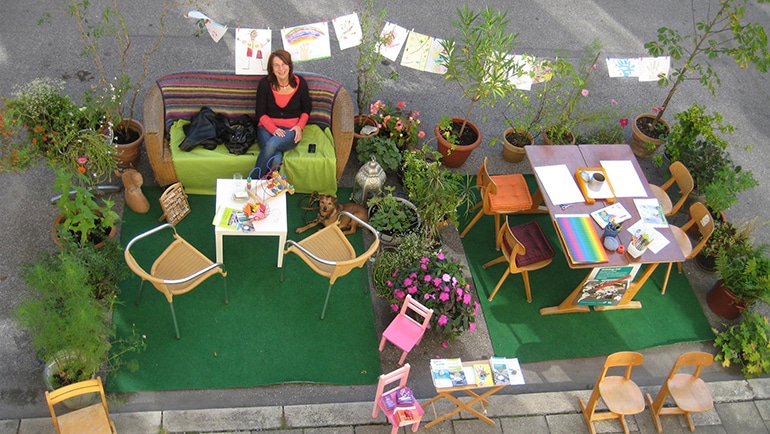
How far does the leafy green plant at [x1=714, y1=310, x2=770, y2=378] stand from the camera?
5625 mm

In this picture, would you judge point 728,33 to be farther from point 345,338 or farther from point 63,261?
point 63,261

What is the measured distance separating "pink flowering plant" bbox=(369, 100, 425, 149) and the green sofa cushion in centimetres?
58

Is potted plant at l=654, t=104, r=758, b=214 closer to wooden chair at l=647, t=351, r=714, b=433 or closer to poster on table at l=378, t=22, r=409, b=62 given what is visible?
wooden chair at l=647, t=351, r=714, b=433

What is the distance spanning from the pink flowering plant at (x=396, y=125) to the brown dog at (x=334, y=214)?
3.00 ft

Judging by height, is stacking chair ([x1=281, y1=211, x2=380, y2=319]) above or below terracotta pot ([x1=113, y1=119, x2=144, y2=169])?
above

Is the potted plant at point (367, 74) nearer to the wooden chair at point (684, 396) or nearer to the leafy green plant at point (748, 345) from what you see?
the wooden chair at point (684, 396)

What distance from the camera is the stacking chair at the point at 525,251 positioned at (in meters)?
5.63

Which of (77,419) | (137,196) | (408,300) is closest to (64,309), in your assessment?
(77,419)

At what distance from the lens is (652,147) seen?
7066 millimetres

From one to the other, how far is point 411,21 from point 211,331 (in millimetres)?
5102

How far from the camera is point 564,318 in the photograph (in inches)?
233

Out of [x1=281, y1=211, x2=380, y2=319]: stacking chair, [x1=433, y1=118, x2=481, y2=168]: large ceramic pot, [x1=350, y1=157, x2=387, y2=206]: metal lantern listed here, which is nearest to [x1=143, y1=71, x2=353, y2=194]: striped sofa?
[x1=350, y1=157, x2=387, y2=206]: metal lantern

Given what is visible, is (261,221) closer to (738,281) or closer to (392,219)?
(392,219)

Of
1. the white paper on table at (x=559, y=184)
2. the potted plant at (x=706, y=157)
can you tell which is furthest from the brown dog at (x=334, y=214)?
the potted plant at (x=706, y=157)
